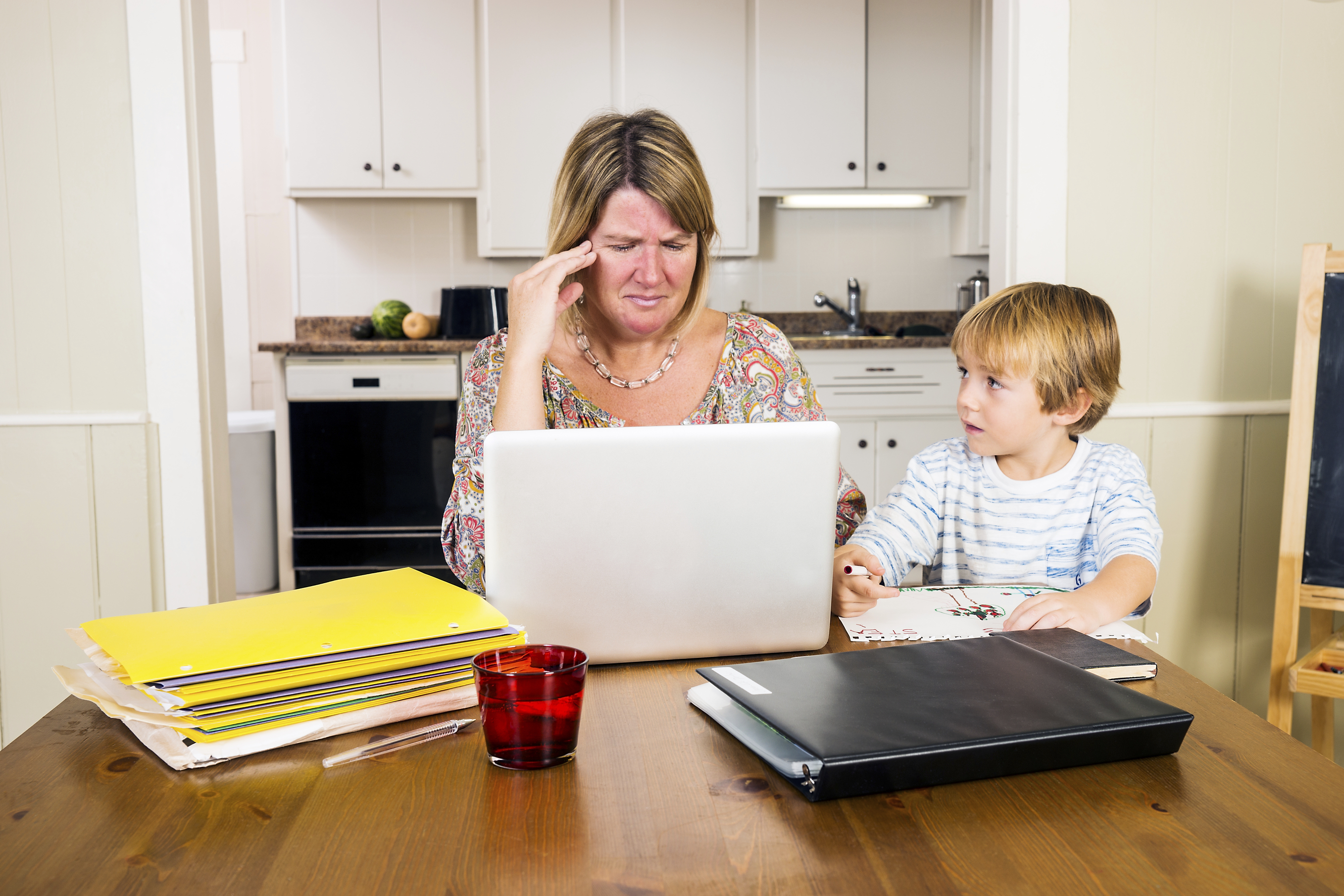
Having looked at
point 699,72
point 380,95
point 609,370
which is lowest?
point 609,370

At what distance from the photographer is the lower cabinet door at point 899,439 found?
3.52m

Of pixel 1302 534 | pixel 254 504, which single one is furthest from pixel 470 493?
pixel 254 504

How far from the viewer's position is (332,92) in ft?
11.5

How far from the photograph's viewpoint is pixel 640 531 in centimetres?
73

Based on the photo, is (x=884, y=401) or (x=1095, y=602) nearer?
(x=1095, y=602)

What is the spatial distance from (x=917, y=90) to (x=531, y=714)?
12.0 ft

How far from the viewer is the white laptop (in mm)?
710

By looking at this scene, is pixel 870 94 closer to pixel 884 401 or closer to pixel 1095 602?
pixel 884 401

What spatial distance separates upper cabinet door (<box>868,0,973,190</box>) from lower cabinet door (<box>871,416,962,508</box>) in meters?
0.95

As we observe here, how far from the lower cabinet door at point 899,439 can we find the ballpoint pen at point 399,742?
2991mm

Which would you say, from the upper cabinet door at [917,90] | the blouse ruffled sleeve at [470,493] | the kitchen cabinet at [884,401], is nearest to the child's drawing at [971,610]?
the blouse ruffled sleeve at [470,493]

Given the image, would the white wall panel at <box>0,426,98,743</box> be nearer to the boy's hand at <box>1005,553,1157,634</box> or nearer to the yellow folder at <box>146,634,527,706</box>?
the yellow folder at <box>146,634,527,706</box>

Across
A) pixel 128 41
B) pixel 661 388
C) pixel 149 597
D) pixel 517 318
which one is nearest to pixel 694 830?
pixel 517 318

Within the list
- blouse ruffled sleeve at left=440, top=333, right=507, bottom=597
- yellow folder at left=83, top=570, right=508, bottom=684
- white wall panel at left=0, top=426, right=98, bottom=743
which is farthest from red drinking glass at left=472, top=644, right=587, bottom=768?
white wall panel at left=0, top=426, right=98, bottom=743
